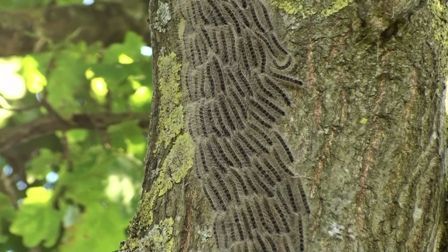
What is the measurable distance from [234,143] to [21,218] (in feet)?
11.5

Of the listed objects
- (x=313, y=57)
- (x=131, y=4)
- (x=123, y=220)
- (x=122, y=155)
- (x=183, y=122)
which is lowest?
(x=123, y=220)

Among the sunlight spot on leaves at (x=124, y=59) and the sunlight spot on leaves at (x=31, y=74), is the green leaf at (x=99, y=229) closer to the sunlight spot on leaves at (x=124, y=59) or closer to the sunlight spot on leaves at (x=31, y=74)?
the sunlight spot on leaves at (x=124, y=59)

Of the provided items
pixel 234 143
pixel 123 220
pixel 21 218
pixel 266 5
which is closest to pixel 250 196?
pixel 234 143

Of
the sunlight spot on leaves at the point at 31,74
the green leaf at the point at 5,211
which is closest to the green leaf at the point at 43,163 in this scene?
the green leaf at the point at 5,211

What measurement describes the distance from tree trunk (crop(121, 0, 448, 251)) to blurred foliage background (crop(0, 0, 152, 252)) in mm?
2935

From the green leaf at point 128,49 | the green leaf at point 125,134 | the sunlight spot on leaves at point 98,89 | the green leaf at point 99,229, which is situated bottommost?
the green leaf at point 99,229

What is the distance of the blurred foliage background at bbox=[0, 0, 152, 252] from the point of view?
5.09 meters

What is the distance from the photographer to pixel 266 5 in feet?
7.09

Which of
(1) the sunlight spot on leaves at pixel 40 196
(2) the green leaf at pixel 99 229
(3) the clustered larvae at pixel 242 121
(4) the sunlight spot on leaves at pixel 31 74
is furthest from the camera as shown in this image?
(4) the sunlight spot on leaves at pixel 31 74

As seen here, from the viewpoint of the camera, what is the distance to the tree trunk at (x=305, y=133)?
1.88 meters

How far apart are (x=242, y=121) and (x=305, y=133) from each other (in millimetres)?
163

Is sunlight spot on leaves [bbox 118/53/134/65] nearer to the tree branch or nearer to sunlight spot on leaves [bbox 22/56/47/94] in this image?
the tree branch

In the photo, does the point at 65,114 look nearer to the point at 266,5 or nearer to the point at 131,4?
the point at 131,4

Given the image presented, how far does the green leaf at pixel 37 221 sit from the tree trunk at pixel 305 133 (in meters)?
3.20
